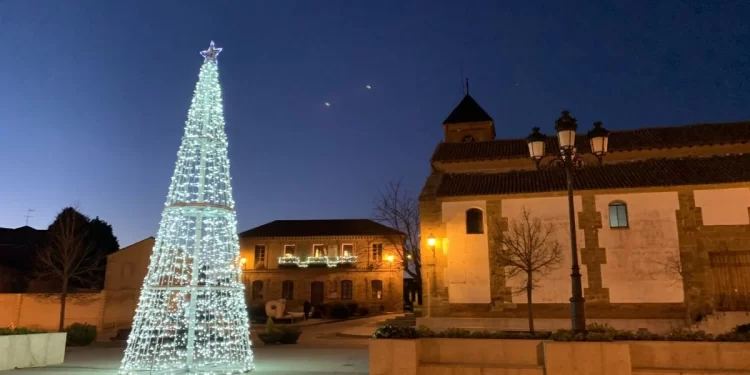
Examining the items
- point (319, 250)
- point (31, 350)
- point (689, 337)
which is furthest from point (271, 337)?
point (319, 250)

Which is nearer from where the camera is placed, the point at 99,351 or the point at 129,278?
the point at 99,351

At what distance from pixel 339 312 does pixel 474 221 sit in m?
16.5

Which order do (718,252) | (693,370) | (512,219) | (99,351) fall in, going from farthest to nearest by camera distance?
(512,219) < (718,252) < (99,351) < (693,370)

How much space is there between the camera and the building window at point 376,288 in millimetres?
38344

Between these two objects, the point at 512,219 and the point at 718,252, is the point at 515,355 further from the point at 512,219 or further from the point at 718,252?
the point at 718,252

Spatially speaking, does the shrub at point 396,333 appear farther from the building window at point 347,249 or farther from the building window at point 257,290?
the building window at point 257,290

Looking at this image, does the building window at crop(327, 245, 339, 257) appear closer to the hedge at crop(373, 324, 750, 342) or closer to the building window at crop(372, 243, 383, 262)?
the building window at crop(372, 243, 383, 262)

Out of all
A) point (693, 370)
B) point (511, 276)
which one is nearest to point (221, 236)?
point (693, 370)

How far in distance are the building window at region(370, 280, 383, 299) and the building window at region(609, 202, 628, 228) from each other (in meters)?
21.8

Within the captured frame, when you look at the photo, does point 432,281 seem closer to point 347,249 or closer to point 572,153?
point 572,153

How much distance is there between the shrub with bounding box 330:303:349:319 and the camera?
33.8 meters

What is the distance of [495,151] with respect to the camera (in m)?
26.6

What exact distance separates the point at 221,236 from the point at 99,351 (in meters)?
8.74

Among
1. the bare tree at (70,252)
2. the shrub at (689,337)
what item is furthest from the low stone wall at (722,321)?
the bare tree at (70,252)
